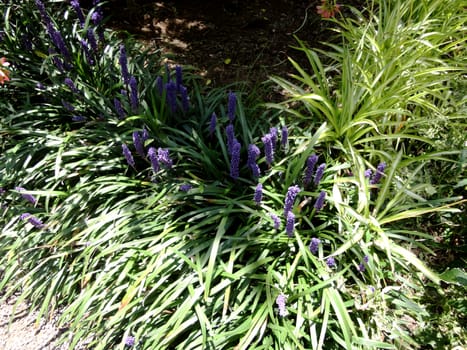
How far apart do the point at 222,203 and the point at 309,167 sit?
49 cm

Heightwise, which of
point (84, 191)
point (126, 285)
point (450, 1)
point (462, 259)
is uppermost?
point (450, 1)

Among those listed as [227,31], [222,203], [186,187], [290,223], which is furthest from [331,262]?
[227,31]

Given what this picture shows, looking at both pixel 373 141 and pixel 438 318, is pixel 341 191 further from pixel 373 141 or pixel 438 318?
pixel 438 318

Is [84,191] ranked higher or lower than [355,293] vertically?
higher

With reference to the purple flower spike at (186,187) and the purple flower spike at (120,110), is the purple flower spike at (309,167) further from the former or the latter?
the purple flower spike at (120,110)

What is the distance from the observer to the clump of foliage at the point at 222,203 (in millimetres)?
1753

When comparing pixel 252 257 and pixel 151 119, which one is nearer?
pixel 252 257

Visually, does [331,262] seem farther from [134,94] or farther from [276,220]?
[134,94]

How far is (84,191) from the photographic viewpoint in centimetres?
217

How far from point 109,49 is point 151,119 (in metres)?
1.04

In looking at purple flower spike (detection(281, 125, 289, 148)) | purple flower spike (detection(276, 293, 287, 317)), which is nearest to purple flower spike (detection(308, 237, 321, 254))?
purple flower spike (detection(276, 293, 287, 317))

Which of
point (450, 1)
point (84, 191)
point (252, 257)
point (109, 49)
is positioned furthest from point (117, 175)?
point (450, 1)

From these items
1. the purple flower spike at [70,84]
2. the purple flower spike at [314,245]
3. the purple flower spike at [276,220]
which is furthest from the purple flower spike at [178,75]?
the purple flower spike at [314,245]

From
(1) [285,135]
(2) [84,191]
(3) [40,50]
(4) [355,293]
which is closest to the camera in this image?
(4) [355,293]
